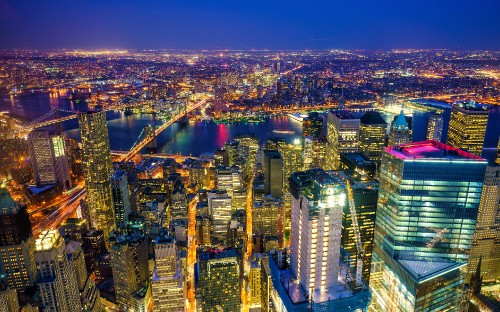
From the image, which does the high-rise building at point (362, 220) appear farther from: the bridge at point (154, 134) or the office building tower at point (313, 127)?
the bridge at point (154, 134)

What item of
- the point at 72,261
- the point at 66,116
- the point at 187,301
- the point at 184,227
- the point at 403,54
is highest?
the point at 403,54

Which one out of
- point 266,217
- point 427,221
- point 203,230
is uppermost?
point 427,221

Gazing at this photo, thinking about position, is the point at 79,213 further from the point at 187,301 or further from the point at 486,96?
the point at 486,96

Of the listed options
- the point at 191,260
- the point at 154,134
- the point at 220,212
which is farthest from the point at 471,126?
the point at 154,134

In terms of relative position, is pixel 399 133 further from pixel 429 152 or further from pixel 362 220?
pixel 429 152

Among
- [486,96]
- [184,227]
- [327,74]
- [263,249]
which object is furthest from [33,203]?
[327,74]

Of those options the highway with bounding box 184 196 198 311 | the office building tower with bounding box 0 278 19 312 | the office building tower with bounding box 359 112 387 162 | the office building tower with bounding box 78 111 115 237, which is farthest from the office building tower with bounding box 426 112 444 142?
the office building tower with bounding box 0 278 19 312

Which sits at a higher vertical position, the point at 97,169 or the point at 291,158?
the point at 97,169

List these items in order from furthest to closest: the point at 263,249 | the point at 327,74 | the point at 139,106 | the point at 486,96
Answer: the point at 327,74 < the point at 139,106 < the point at 486,96 < the point at 263,249
